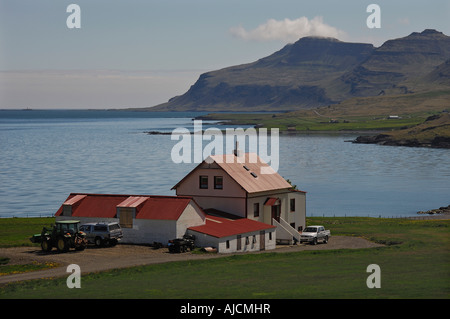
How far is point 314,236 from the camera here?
64.6m

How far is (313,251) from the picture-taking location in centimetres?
5588

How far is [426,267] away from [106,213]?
2980 centimetres

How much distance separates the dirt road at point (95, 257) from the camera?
4506cm

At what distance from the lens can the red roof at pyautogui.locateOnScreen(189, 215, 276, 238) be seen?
5788cm

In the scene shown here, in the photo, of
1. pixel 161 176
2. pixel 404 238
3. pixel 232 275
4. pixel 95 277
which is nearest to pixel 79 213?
pixel 95 277

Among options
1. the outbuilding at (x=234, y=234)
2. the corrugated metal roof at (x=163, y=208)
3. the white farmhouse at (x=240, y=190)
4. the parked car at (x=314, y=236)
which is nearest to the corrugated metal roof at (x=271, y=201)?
the white farmhouse at (x=240, y=190)

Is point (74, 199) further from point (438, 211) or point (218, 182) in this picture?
point (438, 211)

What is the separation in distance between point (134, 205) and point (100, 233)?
4.28 m

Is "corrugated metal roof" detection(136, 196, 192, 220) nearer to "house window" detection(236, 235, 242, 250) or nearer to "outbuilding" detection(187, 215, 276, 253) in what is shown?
"outbuilding" detection(187, 215, 276, 253)

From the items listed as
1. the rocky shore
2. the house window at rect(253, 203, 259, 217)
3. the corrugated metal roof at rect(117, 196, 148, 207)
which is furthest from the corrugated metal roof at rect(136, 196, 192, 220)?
the rocky shore

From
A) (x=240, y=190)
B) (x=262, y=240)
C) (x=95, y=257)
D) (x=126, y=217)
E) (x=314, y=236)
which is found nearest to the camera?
(x=95, y=257)

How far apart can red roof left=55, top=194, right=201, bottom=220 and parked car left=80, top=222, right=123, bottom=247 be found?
9.66ft

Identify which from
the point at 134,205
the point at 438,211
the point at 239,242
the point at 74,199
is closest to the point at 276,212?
the point at 239,242
